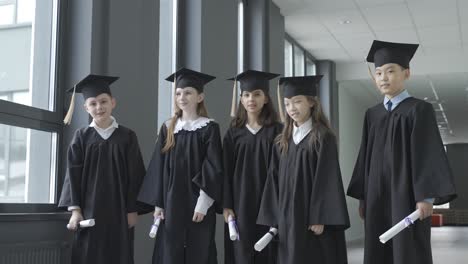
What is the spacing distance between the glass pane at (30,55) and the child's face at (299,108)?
2013 millimetres

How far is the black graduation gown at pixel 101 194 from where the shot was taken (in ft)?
11.8

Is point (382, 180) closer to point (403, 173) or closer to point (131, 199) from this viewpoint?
point (403, 173)

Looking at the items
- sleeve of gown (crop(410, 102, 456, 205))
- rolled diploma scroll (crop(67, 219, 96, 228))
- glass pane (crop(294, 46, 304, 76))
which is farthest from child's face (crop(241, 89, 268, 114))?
glass pane (crop(294, 46, 304, 76))

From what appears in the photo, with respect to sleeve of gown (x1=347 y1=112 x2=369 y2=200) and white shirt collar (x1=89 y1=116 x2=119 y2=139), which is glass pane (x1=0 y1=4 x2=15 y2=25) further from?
sleeve of gown (x1=347 y1=112 x2=369 y2=200)

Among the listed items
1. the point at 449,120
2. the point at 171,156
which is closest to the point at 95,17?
the point at 171,156

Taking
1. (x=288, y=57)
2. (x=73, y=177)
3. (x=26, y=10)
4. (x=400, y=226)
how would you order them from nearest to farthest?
(x=400, y=226) < (x=73, y=177) < (x=26, y=10) < (x=288, y=57)

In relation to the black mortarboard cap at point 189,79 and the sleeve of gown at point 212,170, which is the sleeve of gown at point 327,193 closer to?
the sleeve of gown at point 212,170

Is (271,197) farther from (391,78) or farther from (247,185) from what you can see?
(391,78)

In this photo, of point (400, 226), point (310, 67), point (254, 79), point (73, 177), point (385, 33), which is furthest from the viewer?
point (310, 67)

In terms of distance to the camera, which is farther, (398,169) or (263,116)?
(263,116)

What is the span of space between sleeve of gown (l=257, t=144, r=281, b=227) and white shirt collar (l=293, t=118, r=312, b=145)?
156 mm

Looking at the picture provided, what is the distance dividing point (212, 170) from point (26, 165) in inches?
62.2

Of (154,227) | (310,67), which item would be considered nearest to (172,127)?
(154,227)

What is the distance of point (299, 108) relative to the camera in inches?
145
